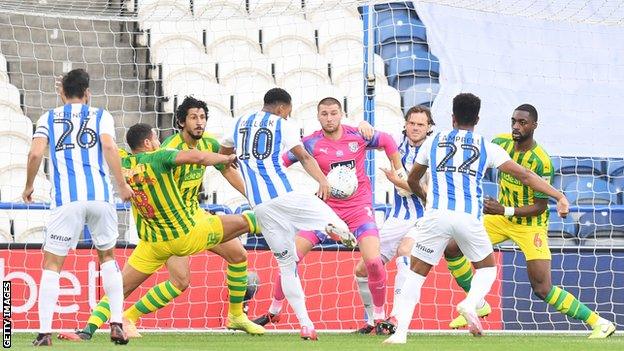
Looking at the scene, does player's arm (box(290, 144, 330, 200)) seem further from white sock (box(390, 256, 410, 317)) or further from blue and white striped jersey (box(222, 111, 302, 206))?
white sock (box(390, 256, 410, 317))

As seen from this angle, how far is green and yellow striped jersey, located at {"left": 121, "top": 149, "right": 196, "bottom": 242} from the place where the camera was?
9.71 metres

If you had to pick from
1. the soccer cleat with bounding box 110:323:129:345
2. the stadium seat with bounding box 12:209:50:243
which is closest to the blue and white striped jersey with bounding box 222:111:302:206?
the soccer cleat with bounding box 110:323:129:345

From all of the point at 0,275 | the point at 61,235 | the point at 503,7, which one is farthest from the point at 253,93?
the point at 61,235

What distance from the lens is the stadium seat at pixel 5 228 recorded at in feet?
40.1

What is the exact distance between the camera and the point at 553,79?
1366 centimetres

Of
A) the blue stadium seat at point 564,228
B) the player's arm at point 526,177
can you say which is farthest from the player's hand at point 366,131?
the blue stadium seat at point 564,228

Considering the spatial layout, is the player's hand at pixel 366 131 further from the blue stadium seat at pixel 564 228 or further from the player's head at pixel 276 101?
the blue stadium seat at pixel 564 228

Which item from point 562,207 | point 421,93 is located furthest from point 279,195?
point 421,93

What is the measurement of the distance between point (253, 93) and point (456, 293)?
3.53 meters

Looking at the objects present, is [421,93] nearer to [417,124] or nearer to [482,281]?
[417,124]

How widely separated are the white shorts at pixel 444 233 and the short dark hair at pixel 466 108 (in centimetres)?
64

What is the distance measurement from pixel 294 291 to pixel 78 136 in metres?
1.90

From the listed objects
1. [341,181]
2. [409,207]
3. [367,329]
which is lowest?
[367,329]

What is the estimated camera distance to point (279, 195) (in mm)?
9703
